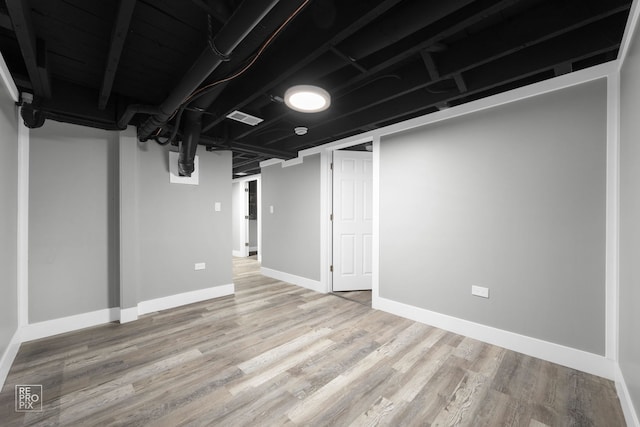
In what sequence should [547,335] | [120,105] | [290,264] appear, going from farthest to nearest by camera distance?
[290,264] < [120,105] < [547,335]

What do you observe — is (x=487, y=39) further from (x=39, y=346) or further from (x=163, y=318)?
(x=39, y=346)

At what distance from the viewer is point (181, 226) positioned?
354 centimetres

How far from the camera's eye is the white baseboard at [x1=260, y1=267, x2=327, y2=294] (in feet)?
13.7

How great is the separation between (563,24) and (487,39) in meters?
A: 0.40

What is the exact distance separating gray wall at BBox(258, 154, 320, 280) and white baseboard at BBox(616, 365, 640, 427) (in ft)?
10.6

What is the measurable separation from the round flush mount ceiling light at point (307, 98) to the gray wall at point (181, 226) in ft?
7.03

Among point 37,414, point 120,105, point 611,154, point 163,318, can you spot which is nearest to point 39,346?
point 163,318

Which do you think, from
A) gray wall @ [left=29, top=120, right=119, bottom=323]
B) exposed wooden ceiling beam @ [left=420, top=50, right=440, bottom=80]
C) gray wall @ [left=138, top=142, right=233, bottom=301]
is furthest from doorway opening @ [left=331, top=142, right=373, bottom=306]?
gray wall @ [left=29, top=120, right=119, bottom=323]

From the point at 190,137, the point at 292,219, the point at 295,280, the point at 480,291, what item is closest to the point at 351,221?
the point at 292,219

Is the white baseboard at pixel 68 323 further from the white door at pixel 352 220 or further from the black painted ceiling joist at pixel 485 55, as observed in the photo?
the black painted ceiling joist at pixel 485 55

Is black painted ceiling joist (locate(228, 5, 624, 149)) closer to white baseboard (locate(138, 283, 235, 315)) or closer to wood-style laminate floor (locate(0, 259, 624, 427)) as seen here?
wood-style laminate floor (locate(0, 259, 624, 427))

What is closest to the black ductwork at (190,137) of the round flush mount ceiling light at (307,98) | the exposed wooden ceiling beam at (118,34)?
the exposed wooden ceiling beam at (118,34)

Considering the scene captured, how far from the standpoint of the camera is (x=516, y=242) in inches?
91.8

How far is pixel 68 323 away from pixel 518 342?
4.50 meters
